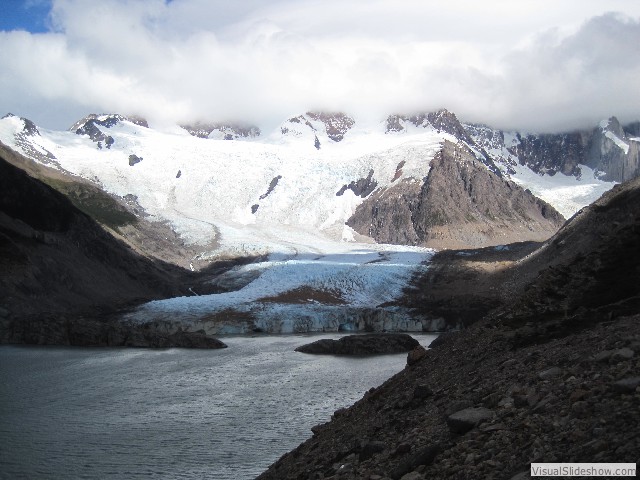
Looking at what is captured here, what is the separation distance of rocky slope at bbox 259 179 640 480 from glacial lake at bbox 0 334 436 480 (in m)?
6.01

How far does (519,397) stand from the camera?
399 inches

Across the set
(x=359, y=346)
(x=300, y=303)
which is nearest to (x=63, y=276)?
(x=300, y=303)

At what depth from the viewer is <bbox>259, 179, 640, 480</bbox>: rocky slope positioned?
8.41 meters

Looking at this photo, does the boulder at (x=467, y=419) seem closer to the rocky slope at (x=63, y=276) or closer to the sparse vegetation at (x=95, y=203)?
the rocky slope at (x=63, y=276)

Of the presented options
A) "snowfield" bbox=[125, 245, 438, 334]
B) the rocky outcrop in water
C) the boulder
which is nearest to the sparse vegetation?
"snowfield" bbox=[125, 245, 438, 334]

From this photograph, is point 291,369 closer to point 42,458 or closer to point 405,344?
point 405,344

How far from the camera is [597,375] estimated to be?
952cm

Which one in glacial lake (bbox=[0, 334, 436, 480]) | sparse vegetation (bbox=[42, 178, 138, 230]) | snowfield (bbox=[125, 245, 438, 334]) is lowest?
glacial lake (bbox=[0, 334, 436, 480])

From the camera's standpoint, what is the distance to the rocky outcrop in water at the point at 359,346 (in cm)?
5791

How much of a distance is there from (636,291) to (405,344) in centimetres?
4737

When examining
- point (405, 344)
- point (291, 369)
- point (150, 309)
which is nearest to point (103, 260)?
point (150, 309)

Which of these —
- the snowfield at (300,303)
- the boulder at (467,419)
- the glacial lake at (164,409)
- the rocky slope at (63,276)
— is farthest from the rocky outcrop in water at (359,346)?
the boulder at (467,419)

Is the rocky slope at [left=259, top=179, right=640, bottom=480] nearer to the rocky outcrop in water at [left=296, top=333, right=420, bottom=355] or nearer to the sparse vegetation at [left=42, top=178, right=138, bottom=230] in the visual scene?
the rocky outcrop in water at [left=296, top=333, right=420, bottom=355]

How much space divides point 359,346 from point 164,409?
29.3 meters
